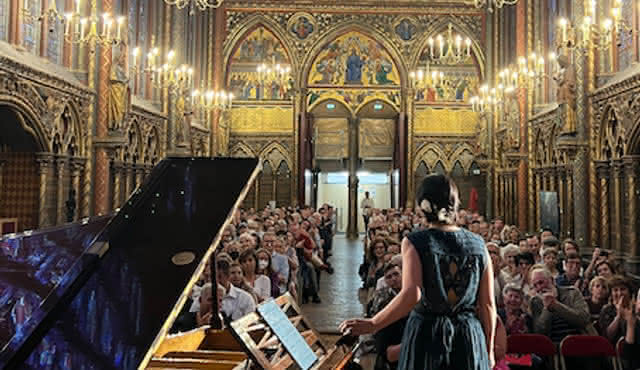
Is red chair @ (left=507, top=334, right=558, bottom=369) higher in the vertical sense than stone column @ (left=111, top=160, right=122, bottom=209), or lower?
lower

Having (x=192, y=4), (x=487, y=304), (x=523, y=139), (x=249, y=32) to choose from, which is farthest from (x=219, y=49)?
(x=487, y=304)

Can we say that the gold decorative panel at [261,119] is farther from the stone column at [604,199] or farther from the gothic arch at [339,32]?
the stone column at [604,199]

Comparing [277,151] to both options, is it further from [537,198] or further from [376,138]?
[537,198]

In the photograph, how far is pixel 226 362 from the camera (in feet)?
12.7

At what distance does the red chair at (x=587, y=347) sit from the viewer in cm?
464

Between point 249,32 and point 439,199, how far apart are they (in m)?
23.3

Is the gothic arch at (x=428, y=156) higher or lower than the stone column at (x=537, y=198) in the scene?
higher

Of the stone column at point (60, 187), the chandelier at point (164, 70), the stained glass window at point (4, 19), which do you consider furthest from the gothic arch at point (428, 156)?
the stained glass window at point (4, 19)

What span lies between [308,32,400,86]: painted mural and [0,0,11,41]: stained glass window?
52.1 feet

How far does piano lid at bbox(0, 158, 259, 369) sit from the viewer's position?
261 cm

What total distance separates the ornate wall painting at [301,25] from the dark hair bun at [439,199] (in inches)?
896

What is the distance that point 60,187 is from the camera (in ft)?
39.0

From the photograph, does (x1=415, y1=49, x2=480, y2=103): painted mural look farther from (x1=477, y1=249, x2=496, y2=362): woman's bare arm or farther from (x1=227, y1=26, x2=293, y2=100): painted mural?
(x1=477, y1=249, x2=496, y2=362): woman's bare arm

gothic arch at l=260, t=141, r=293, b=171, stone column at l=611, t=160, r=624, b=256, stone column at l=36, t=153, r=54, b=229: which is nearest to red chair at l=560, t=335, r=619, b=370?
stone column at l=611, t=160, r=624, b=256
